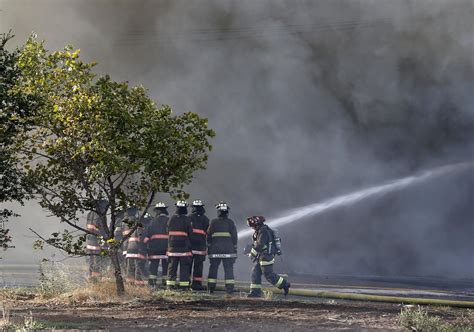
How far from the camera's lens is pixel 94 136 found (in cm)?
1012

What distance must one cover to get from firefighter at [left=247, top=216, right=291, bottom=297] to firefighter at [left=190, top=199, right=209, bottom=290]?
1837 millimetres

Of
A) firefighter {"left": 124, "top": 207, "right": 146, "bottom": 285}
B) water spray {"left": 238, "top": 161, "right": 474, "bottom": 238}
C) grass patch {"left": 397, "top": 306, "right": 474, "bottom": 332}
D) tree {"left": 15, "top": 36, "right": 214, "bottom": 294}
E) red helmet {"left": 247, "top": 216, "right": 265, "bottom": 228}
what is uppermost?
water spray {"left": 238, "top": 161, "right": 474, "bottom": 238}

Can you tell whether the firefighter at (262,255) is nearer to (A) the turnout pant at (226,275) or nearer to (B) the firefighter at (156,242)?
(A) the turnout pant at (226,275)

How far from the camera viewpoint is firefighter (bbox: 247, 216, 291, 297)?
1273cm

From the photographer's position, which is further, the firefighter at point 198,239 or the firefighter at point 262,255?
the firefighter at point 198,239

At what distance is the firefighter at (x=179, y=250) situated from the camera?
1385cm

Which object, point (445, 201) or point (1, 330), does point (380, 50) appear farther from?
point (1, 330)

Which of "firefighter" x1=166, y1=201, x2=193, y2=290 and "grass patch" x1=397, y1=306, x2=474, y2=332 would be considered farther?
"firefighter" x1=166, y1=201, x2=193, y2=290

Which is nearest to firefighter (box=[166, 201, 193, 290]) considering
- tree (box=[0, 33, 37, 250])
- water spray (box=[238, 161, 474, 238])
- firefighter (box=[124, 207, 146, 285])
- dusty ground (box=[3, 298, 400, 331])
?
firefighter (box=[124, 207, 146, 285])

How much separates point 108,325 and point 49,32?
32.7m

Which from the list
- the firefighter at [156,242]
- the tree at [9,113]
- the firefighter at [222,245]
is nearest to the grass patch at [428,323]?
the tree at [9,113]

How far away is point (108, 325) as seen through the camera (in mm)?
7953

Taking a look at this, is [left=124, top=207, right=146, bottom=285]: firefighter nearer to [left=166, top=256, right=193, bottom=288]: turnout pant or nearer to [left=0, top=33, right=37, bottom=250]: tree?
[left=166, top=256, right=193, bottom=288]: turnout pant

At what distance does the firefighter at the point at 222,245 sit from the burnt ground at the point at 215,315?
2.41m
